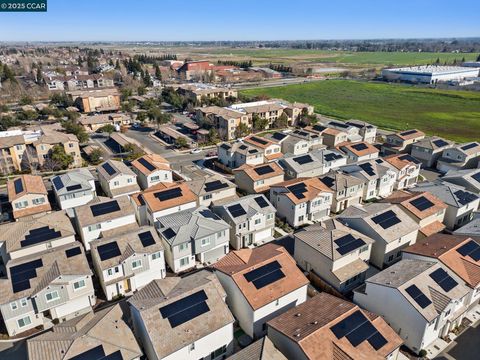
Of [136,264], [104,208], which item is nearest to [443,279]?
[136,264]

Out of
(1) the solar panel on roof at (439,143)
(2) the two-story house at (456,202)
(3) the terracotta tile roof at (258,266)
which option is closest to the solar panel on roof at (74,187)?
(3) the terracotta tile roof at (258,266)

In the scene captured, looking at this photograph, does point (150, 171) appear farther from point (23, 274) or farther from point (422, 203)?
point (422, 203)

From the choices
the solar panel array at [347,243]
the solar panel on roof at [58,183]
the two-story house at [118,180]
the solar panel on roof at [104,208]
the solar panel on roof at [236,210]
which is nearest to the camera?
the solar panel array at [347,243]

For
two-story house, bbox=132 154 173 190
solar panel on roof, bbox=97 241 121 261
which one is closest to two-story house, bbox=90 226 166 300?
solar panel on roof, bbox=97 241 121 261

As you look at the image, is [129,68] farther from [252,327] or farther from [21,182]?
[252,327]

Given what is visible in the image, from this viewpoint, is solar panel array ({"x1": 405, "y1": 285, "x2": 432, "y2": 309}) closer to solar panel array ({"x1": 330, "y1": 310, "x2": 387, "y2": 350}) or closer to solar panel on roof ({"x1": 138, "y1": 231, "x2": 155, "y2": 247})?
solar panel array ({"x1": 330, "y1": 310, "x2": 387, "y2": 350})

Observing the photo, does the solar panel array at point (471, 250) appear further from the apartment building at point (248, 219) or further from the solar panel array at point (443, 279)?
the apartment building at point (248, 219)
